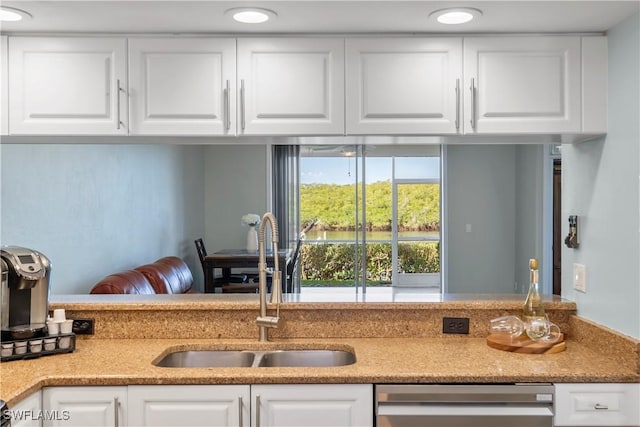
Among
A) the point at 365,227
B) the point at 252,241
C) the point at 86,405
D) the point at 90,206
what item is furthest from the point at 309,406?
the point at 365,227

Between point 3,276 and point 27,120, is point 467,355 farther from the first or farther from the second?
point 27,120

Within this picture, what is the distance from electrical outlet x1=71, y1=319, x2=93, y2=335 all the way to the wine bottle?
1.86m

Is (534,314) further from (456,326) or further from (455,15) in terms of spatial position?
(455,15)

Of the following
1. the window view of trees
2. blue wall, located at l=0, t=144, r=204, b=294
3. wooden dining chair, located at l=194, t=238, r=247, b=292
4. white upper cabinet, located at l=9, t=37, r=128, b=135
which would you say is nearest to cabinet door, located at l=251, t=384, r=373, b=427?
white upper cabinet, located at l=9, t=37, r=128, b=135

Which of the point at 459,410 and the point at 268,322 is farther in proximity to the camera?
the point at 268,322

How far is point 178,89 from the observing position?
2.00m

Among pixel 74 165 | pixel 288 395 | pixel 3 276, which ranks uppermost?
pixel 74 165

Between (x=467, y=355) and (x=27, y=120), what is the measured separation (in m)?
1.94

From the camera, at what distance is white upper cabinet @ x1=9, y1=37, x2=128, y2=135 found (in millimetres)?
1985

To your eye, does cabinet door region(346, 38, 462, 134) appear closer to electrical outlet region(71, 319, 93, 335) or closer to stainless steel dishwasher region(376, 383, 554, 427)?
stainless steel dishwasher region(376, 383, 554, 427)

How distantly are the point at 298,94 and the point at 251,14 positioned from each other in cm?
35

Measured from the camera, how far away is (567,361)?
1.86 metres

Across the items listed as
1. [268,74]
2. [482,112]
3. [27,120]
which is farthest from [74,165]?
[482,112]

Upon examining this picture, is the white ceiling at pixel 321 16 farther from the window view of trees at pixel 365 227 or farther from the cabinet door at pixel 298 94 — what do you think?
the window view of trees at pixel 365 227
